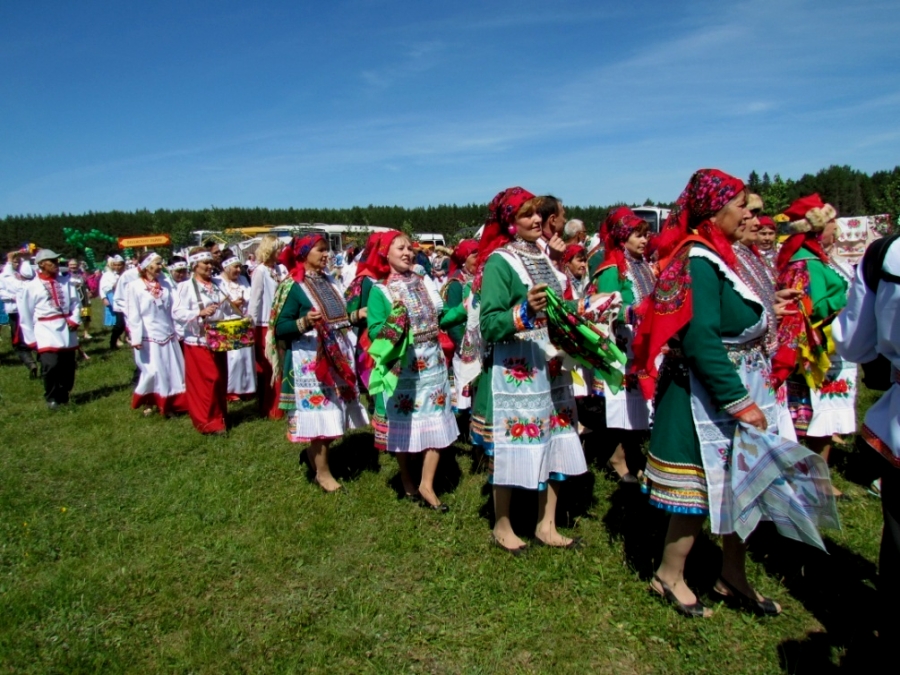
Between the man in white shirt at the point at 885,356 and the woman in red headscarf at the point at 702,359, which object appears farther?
the woman in red headscarf at the point at 702,359

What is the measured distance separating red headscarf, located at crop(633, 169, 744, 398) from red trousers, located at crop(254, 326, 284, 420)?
5272 millimetres

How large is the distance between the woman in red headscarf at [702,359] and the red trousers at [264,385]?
17.2 ft

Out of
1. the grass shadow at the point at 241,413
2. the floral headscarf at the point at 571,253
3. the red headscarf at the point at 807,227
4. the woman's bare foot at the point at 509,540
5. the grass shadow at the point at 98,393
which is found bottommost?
the grass shadow at the point at 98,393

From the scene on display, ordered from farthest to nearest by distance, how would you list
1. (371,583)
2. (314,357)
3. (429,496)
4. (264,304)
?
(264,304) → (314,357) → (429,496) → (371,583)

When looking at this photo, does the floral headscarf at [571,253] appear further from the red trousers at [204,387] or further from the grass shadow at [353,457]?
the red trousers at [204,387]

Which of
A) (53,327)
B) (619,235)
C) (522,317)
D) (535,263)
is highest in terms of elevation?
(619,235)

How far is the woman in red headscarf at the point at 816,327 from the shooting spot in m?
4.20

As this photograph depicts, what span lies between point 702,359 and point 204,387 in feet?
19.0

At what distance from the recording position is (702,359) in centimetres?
274

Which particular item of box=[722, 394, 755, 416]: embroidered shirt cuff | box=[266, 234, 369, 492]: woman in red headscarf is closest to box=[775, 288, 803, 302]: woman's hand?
box=[722, 394, 755, 416]: embroidered shirt cuff

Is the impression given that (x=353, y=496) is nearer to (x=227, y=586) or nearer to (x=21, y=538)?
(x=227, y=586)

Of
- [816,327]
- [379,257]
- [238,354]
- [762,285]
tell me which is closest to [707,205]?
[762,285]

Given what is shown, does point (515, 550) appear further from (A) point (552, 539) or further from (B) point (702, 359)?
(B) point (702, 359)

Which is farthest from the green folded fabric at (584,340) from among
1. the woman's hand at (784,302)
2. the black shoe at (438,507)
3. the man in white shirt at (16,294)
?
the man in white shirt at (16,294)
